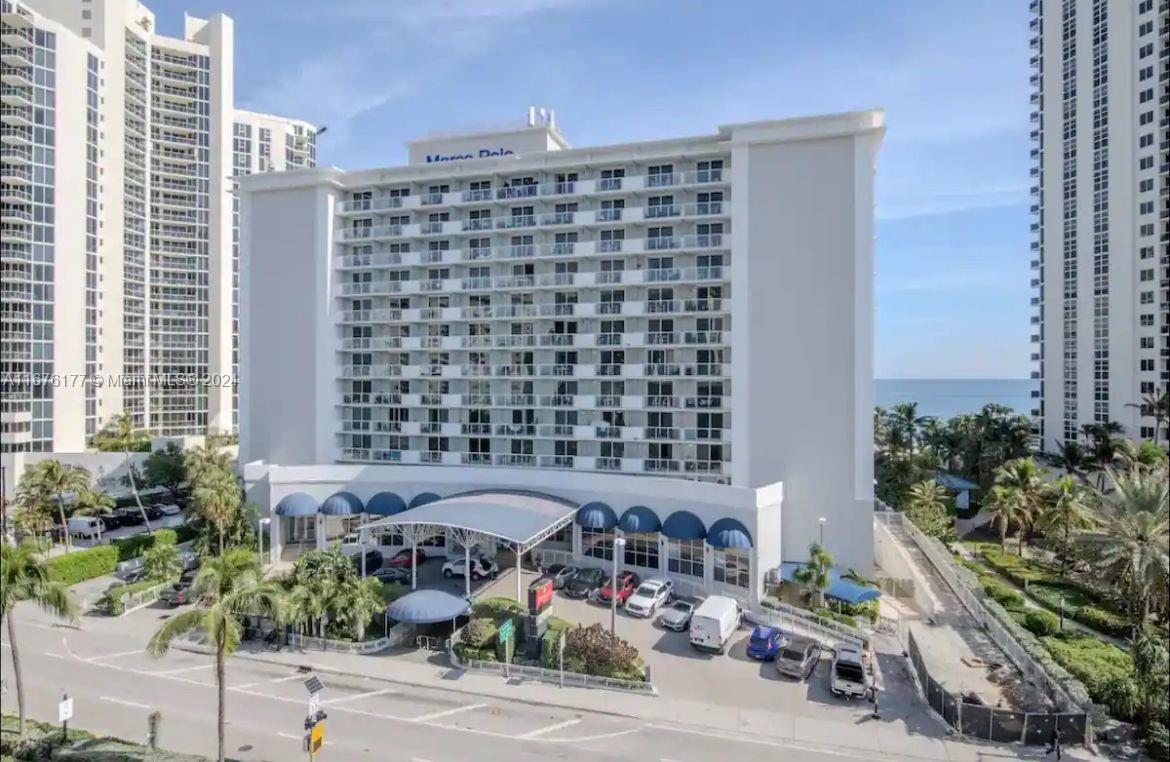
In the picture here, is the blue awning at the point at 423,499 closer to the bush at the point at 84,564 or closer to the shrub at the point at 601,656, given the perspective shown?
the bush at the point at 84,564

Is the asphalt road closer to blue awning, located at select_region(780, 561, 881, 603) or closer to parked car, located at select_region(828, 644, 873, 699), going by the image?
parked car, located at select_region(828, 644, 873, 699)

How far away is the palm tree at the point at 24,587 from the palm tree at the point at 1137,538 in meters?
35.2

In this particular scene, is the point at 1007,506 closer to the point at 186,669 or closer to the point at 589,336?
the point at 589,336

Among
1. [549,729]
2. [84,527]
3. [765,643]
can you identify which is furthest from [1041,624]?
[84,527]

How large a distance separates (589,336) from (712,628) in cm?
2211

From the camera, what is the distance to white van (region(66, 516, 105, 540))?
49.8 meters

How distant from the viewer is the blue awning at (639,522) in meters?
39.2

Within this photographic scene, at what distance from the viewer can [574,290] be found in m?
46.6

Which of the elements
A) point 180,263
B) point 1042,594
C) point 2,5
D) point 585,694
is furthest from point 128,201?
point 1042,594

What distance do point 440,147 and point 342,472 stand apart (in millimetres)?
27383

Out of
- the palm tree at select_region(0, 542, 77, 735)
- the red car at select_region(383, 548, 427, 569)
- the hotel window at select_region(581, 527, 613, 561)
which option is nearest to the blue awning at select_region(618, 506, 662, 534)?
the hotel window at select_region(581, 527, 613, 561)

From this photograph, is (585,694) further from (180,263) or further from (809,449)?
(180,263)

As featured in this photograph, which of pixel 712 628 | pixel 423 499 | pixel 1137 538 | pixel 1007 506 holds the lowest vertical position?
pixel 712 628

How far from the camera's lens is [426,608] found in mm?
29406
